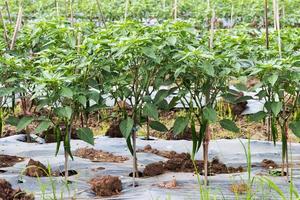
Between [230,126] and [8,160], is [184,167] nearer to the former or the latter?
[230,126]

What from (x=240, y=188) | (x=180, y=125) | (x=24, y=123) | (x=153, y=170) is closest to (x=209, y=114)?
(x=180, y=125)

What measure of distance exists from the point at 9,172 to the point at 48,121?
0.54 m

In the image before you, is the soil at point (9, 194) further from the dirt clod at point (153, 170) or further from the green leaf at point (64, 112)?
the dirt clod at point (153, 170)

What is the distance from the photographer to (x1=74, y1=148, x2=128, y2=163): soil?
145 inches

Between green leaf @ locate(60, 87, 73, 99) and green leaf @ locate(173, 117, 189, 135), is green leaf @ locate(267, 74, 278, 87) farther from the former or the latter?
green leaf @ locate(60, 87, 73, 99)

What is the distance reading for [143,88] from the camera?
306cm

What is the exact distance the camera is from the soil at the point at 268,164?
3.43 metres

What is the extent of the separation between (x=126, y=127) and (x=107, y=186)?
1.00 ft

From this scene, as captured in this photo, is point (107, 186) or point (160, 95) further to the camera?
point (160, 95)

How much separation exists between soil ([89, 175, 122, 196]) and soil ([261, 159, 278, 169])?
96 centimetres

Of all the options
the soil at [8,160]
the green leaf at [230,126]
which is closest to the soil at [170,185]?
the green leaf at [230,126]

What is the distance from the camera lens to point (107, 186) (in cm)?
290

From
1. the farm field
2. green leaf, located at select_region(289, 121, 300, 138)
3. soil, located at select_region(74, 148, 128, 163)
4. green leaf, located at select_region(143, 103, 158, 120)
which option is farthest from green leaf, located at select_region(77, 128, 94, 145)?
green leaf, located at select_region(289, 121, 300, 138)

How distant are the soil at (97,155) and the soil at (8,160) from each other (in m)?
0.37
